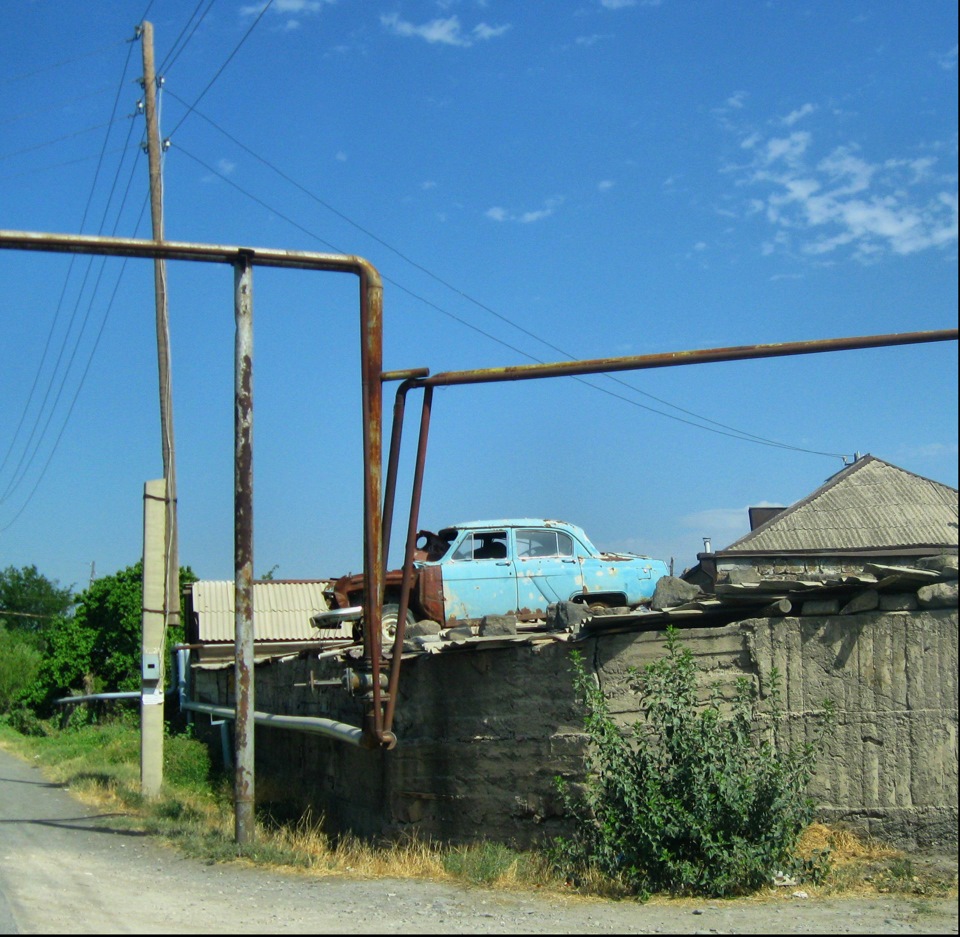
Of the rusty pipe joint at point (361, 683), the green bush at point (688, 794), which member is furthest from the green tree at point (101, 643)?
the green bush at point (688, 794)

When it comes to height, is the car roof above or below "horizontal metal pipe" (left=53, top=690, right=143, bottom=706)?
above

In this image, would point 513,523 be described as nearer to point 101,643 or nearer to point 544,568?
point 544,568

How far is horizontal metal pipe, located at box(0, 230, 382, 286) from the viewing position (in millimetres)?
8523

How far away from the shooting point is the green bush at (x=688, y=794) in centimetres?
734

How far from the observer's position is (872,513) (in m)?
13.2

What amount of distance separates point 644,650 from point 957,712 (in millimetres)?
2360

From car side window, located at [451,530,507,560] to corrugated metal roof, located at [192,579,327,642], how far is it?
878 cm

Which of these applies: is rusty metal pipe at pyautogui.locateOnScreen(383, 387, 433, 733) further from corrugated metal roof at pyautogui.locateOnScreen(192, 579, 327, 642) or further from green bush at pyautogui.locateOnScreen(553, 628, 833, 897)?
corrugated metal roof at pyautogui.locateOnScreen(192, 579, 327, 642)

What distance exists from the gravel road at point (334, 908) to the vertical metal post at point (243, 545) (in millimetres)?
720

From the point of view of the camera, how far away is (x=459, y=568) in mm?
14625

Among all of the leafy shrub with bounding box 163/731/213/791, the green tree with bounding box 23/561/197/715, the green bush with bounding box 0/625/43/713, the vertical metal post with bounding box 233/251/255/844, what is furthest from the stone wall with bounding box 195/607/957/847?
the green bush with bounding box 0/625/43/713

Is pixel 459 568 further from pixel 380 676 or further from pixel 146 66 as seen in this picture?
pixel 146 66

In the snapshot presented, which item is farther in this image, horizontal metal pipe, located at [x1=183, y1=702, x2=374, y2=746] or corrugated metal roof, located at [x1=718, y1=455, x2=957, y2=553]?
horizontal metal pipe, located at [x1=183, y1=702, x2=374, y2=746]

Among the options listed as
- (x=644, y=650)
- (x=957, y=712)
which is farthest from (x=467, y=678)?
(x=957, y=712)
